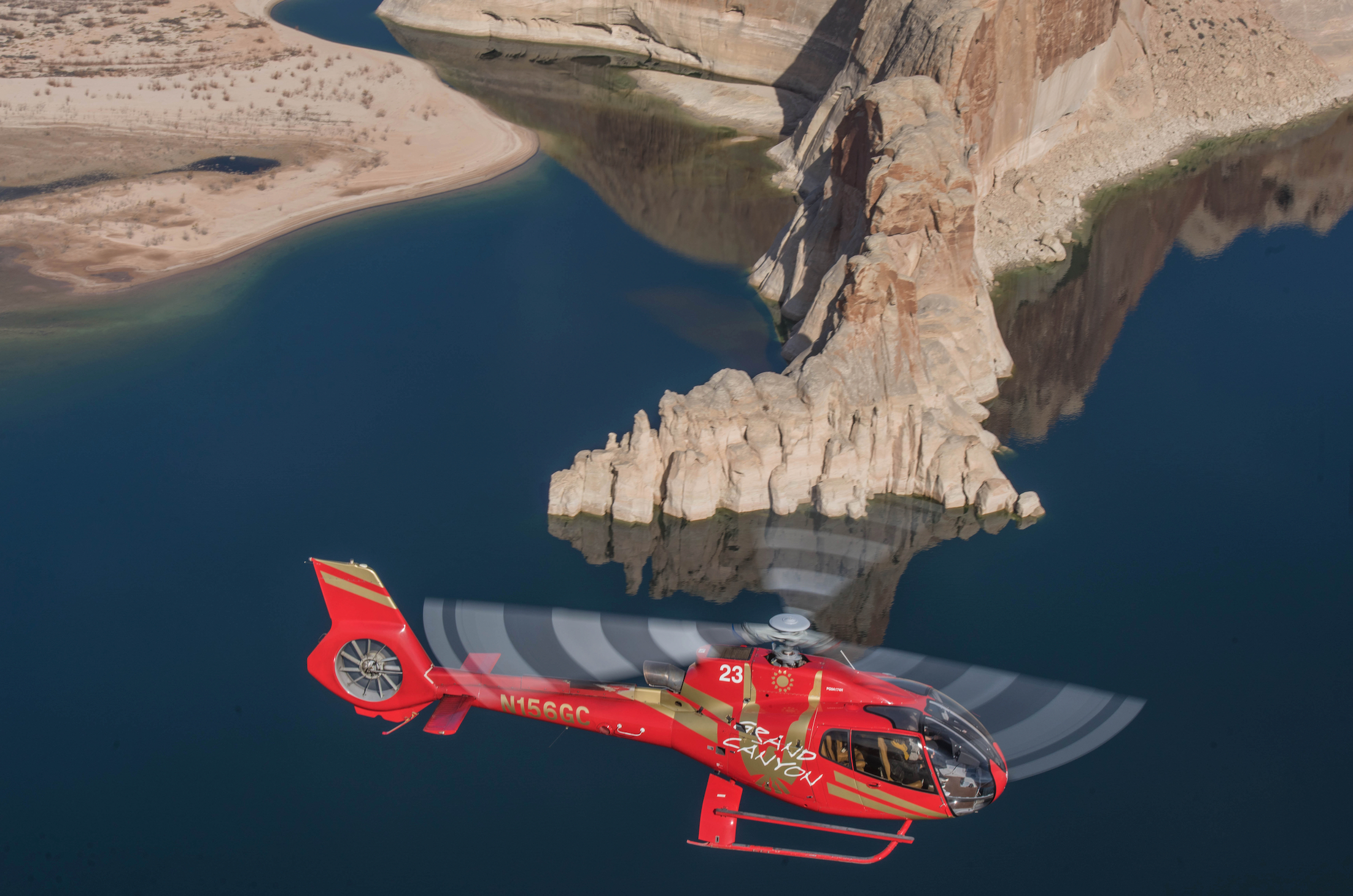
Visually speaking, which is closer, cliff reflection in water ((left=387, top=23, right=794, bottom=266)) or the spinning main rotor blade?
the spinning main rotor blade

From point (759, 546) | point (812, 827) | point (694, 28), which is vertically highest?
point (694, 28)

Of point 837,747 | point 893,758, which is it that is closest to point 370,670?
point 837,747

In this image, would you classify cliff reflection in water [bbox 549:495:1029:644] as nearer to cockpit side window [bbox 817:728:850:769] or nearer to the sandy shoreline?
cockpit side window [bbox 817:728:850:769]

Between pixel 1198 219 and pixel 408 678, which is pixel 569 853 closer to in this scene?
pixel 408 678

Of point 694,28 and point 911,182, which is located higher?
point 694,28

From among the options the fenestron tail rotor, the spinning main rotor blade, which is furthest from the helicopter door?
the fenestron tail rotor

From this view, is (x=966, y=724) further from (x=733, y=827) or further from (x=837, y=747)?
(x=733, y=827)
